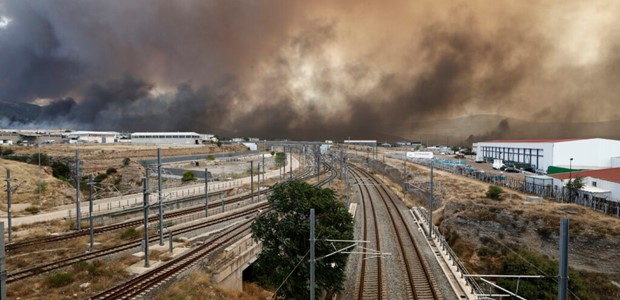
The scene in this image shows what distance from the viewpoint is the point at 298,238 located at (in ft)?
65.6

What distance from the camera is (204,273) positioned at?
23.9m

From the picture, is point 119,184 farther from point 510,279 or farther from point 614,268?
point 614,268

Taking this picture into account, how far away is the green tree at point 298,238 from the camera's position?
19.3 meters

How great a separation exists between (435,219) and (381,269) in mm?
26509

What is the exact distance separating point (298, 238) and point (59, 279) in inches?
602

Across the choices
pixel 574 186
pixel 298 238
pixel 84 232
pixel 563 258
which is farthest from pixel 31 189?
pixel 574 186

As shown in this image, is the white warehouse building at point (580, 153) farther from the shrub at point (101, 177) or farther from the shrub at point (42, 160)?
the shrub at point (42, 160)

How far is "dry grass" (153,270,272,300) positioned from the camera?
20688mm

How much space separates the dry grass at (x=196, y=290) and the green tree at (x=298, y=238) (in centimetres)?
376

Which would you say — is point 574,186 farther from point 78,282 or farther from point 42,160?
point 42,160

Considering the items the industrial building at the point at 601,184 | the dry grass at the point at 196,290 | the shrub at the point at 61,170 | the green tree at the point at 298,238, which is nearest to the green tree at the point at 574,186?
the industrial building at the point at 601,184

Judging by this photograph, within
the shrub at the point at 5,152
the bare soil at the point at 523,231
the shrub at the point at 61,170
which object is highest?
the shrub at the point at 5,152

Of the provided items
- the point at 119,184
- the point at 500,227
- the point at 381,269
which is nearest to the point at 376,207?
the point at 500,227

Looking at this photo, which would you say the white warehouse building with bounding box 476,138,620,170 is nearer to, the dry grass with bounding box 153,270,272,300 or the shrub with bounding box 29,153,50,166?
the dry grass with bounding box 153,270,272,300
